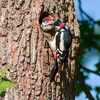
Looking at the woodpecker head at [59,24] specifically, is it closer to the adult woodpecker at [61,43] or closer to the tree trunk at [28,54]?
the adult woodpecker at [61,43]

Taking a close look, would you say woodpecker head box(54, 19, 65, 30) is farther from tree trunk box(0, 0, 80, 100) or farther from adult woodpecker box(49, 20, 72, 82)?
tree trunk box(0, 0, 80, 100)

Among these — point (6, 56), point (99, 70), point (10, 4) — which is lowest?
point (99, 70)

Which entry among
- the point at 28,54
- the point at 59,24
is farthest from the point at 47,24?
the point at 28,54

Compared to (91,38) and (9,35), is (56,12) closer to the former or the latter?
(9,35)

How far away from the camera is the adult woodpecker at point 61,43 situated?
116 inches

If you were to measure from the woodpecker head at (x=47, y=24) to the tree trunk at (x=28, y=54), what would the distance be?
80 mm

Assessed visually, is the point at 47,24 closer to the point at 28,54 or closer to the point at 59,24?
the point at 59,24

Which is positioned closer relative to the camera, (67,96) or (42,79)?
(42,79)

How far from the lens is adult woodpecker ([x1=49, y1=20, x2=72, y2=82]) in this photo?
2.96 meters

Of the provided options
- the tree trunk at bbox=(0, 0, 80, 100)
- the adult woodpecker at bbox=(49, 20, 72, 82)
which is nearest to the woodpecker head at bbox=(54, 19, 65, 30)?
the adult woodpecker at bbox=(49, 20, 72, 82)

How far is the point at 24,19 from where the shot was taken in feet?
9.42

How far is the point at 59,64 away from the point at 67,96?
1.61 ft

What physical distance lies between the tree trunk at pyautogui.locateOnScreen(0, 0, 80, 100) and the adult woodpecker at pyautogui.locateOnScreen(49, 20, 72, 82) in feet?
0.26

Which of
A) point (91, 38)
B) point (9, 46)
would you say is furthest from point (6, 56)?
point (91, 38)
